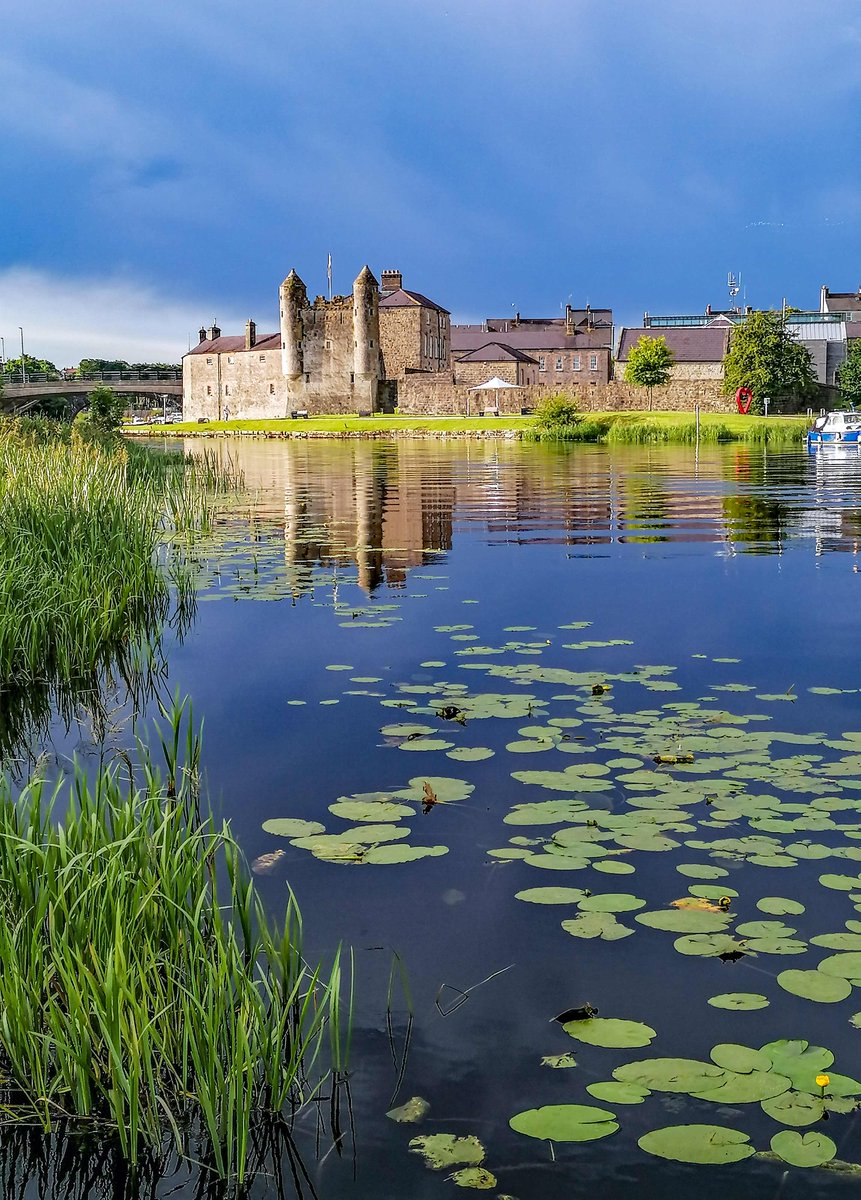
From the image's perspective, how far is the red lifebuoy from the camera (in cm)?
8112

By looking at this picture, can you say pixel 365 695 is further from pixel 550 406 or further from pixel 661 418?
pixel 661 418

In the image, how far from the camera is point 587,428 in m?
63.7

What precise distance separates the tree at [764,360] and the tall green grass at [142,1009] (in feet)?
266

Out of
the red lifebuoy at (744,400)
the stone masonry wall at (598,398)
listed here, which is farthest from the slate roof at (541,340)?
the red lifebuoy at (744,400)

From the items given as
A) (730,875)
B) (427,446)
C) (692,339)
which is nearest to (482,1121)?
(730,875)

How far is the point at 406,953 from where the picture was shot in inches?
166

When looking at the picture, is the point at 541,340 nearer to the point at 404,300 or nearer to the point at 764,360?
the point at 404,300

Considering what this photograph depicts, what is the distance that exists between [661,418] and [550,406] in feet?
25.3

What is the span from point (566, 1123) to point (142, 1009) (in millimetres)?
1174

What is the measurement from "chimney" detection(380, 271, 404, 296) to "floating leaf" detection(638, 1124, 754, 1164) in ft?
374

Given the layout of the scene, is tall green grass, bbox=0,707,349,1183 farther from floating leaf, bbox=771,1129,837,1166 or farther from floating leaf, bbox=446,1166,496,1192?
floating leaf, bbox=771,1129,837,1166

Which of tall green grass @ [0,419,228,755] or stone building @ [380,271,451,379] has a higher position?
stone building @ [380,271,451,379]

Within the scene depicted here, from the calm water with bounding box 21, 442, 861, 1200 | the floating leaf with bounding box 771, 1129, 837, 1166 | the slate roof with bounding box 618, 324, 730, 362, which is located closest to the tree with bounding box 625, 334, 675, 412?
the slate roof with bounding box 618, 324, 730, 362

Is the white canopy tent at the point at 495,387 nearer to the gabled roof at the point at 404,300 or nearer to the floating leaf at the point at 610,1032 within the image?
the gabled roof at the point at 404,300
